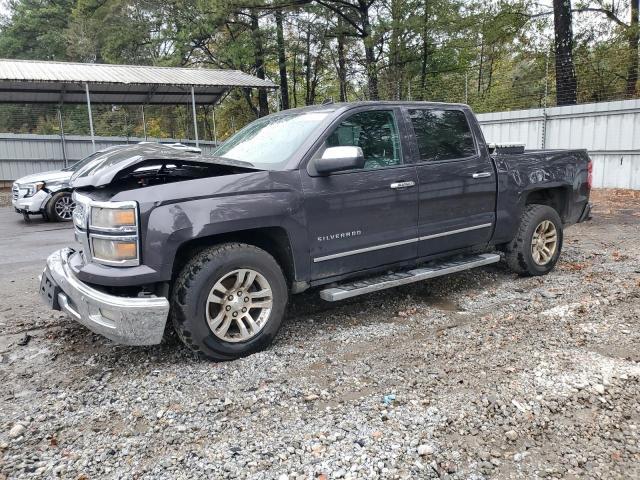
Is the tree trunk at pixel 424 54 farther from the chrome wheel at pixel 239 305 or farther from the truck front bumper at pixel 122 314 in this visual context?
the truck front bumper at pixel 122 314

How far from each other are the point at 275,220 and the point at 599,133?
11.4 metres

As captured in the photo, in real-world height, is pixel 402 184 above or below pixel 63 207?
above

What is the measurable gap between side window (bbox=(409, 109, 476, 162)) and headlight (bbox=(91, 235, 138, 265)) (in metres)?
2.55

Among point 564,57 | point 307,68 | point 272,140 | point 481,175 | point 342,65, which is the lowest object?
point 481,175

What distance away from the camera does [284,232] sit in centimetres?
371

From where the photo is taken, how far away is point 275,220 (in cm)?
357

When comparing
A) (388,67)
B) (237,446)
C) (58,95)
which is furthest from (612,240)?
(58,95)

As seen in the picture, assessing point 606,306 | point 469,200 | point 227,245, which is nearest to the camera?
point 227,245

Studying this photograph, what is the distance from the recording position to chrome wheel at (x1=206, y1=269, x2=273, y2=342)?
342 centimetres

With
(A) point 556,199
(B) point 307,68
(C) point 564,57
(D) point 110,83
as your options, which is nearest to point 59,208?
(D) point 110,83

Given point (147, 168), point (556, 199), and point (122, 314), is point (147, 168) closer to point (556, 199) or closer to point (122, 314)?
point (122, 314)

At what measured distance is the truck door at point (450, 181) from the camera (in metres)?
4.43

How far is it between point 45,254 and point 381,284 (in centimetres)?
580

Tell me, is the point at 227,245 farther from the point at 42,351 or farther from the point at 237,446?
the point at 42,351
